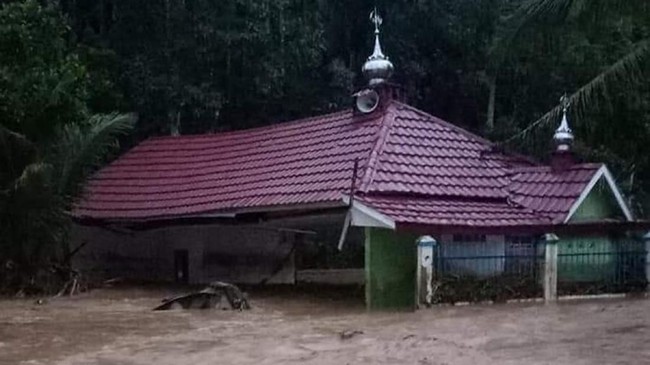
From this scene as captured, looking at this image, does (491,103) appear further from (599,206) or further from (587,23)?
(587,23)

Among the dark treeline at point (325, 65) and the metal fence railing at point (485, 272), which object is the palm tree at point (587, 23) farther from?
the metal fence railing at point (485, 272)

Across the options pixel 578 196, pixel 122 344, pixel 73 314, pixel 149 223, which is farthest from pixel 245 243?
pixel 122 344

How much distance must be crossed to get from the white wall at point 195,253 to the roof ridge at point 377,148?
11.3 feet

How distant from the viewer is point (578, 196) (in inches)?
683

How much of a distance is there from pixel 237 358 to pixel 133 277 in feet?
38.8

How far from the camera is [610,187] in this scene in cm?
1819

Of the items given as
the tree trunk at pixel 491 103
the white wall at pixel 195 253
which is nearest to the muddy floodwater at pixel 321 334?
the white wall at pixel 195 253

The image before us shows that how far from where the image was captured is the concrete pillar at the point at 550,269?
52.6 ft

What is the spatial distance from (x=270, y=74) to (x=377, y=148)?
7962 millimetres

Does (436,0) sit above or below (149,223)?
above

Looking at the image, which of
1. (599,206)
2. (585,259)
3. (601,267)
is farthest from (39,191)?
(599,206)

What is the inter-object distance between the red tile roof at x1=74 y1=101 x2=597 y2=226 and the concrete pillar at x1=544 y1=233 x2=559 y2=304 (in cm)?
72

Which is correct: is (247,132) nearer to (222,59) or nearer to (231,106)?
(222,59)

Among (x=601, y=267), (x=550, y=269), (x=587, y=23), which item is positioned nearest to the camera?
(x=587, y=23)
